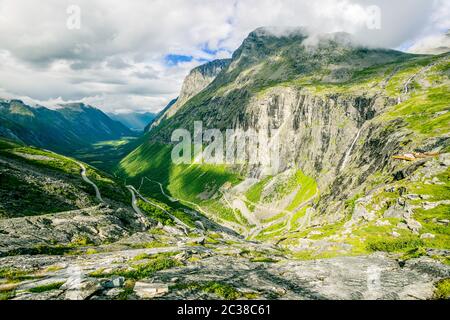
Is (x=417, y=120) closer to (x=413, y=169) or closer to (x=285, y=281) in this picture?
(x=413, y=169)

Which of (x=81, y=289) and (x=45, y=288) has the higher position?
(x=81, y=289)

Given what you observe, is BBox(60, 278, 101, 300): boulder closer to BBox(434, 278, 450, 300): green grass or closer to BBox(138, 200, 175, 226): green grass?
BBox(434, 278, 450, 300): green grass

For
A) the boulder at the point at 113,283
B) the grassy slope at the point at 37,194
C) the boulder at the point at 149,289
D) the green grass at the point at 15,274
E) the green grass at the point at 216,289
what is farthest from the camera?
the grassy slope at the point at 37,194

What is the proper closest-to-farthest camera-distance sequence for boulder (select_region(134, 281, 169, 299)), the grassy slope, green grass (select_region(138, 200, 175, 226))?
boulder (select_region(134, 281, 169, 299)) < the grassy slope < green grass (select_region(138, 200, 175, 226))

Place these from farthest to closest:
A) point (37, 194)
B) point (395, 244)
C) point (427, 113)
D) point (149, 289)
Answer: point (427, 113) → point (37, 194) → point (395, 244) → point (149, 289)

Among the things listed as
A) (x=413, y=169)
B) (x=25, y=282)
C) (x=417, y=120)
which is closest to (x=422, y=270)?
(x=25, y=282)

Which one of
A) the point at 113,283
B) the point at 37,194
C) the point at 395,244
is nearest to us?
the point at 113,283

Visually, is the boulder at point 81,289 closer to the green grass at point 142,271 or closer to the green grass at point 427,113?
the green grass at point 142,271

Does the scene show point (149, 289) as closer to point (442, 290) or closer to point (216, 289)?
point (216, 289)

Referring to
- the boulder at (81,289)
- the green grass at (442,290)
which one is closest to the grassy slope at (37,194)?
the boulder at (81,289)

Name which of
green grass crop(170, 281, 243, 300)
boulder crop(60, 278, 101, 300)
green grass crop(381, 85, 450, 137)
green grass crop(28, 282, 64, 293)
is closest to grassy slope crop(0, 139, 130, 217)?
green grass crop(28, 282, 64, 293)

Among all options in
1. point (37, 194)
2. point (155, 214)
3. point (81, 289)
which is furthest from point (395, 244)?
point (37, 194)
